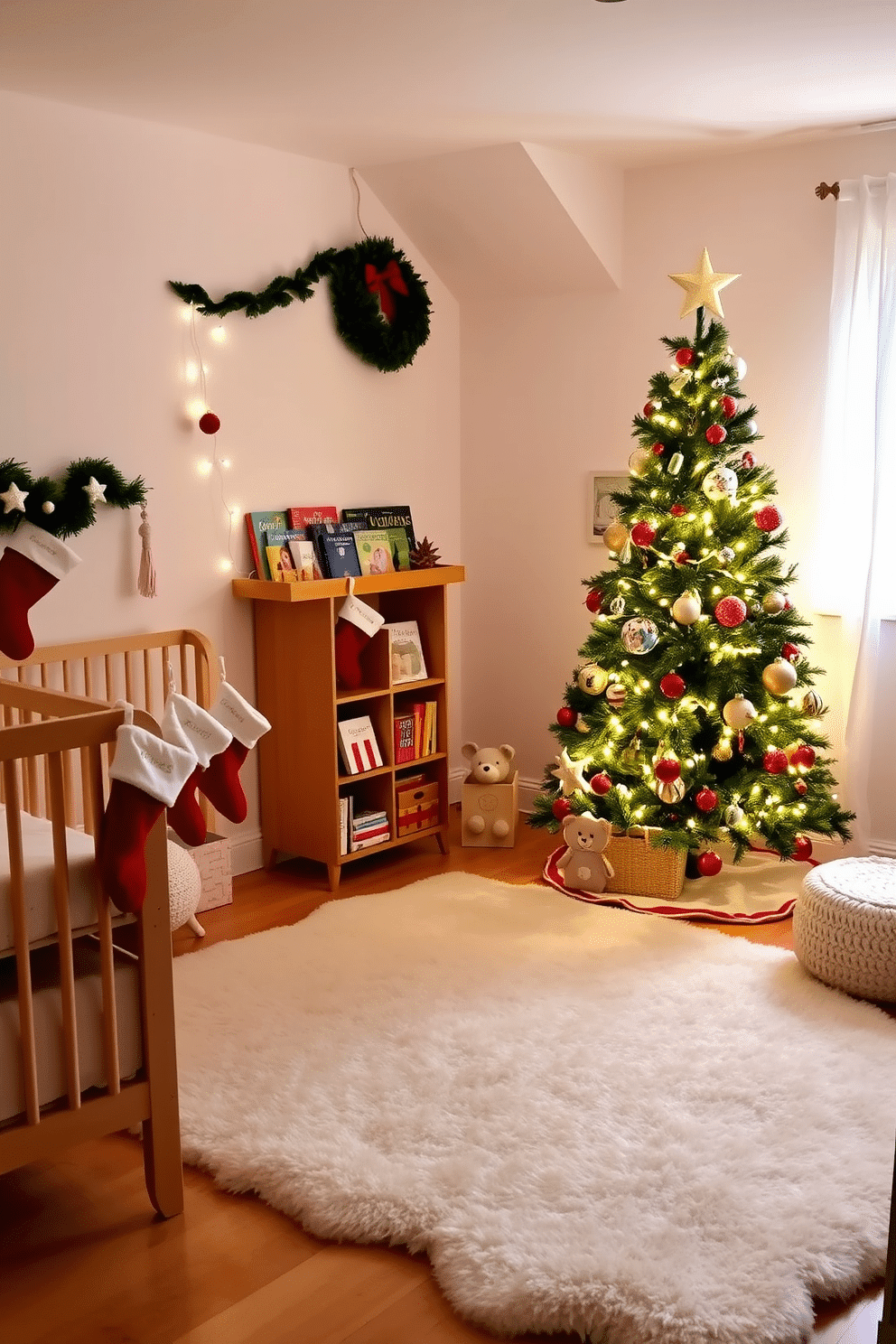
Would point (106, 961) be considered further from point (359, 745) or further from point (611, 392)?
point (611, 392)

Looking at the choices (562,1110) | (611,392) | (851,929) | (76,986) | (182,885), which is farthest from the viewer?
(611,392)

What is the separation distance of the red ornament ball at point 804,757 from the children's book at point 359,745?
4.46 ft

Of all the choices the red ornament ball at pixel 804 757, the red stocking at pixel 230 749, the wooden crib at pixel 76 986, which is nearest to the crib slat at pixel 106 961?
the wooden crib at pixel 76 986

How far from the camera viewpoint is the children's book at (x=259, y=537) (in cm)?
401

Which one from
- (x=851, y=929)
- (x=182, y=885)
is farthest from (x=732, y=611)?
(x=182, y=885)

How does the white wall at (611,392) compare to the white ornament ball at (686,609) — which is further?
the white wall at (611,392)

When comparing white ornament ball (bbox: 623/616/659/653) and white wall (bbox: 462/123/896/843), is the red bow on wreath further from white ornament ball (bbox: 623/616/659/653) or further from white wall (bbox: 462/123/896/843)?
white ornament ball (bbox: 623/616/659/653)

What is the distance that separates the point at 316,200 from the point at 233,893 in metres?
2.33

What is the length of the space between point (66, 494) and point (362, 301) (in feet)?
4.42

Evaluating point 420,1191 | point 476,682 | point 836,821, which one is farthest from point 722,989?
point 476,682

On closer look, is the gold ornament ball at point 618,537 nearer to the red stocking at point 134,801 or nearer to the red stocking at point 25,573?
the red stocking at point 25,573

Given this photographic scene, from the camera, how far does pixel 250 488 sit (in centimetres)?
403

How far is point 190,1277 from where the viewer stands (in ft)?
6.82

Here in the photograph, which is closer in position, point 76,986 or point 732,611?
point 76,986
